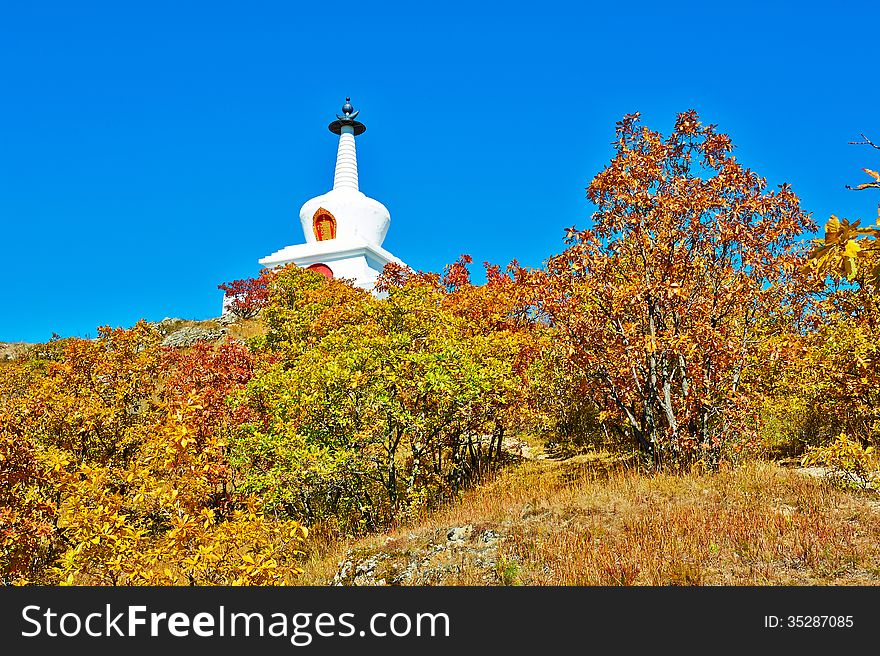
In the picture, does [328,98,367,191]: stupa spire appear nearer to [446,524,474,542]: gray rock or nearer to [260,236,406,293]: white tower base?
[260,236,406,293]: white tower base

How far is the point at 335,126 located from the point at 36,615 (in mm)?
55716

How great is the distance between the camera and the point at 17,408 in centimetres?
1052

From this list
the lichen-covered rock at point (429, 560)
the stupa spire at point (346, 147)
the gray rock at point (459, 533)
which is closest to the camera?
the lichen-covered rock at point (429, 560)

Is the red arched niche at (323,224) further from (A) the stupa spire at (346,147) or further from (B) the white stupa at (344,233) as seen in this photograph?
(A) the stupa spire at (346,147)

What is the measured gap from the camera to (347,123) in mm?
57281

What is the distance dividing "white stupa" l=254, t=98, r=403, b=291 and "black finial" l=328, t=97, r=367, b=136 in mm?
1716

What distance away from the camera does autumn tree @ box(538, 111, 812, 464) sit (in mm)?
10688

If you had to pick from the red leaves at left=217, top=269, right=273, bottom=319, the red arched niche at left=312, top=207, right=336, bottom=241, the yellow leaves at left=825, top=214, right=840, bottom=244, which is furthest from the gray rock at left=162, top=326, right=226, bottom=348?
the yellow leaves at left=825, top=214, right=840, bottom=244

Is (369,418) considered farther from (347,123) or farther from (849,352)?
(347,123)

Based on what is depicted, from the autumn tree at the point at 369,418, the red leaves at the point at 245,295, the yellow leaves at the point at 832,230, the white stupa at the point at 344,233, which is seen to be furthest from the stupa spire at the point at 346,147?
the yellow leaves at the point at 832,230

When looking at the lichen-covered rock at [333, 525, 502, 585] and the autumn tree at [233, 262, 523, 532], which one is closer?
the lichen-covered rock at [333, 525, 502, 585]

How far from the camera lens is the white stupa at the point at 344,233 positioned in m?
43.7

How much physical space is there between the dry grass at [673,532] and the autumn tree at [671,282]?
118 cm

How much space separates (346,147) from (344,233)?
37.9ft
